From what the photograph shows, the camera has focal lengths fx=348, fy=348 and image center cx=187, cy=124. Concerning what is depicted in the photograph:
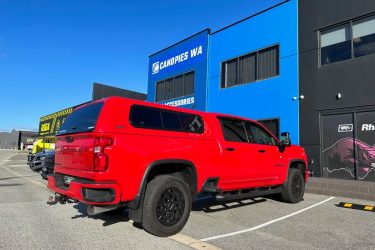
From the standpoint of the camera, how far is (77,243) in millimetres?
4848

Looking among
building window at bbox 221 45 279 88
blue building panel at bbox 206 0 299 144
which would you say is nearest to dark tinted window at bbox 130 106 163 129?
blue building panel at bbox 206 0 299 144

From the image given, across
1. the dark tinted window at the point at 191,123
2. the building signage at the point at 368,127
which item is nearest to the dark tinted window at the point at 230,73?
the building signage at the point at 368,127

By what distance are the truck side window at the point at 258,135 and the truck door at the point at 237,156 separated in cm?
15

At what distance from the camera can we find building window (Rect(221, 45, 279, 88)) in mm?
14898

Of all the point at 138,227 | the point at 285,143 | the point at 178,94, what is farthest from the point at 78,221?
the point at 178,94

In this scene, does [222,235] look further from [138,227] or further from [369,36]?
[369,36]

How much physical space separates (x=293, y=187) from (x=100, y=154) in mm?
5300

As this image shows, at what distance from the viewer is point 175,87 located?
2103 centimetres

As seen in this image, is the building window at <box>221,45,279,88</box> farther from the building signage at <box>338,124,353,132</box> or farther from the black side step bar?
the black side step bar

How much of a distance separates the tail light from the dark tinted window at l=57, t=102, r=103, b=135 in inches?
11.9

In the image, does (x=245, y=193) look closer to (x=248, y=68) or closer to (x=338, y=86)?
(x=338, y=86)

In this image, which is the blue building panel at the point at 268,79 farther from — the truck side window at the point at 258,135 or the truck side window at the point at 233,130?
the truck side window at the point at 233,130

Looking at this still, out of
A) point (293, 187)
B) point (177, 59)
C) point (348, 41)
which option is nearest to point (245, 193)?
point (293, 187)

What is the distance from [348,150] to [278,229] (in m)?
7.14
